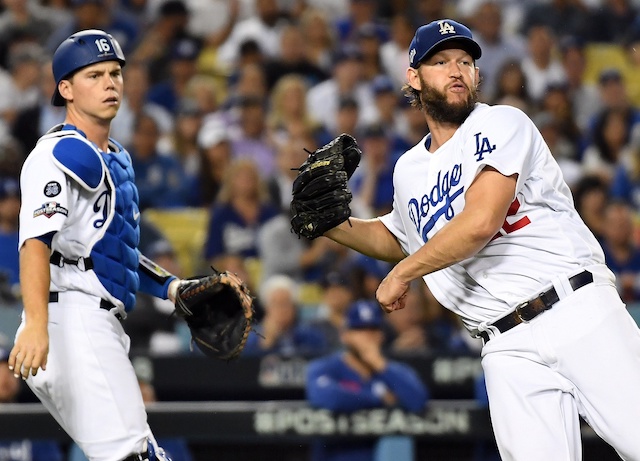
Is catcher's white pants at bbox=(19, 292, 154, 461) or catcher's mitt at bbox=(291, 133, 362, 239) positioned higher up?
catcher's mitt at bbox=(291, 133, 362, 239)

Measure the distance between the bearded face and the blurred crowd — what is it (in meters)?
2.90

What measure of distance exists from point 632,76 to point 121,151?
7682 mm

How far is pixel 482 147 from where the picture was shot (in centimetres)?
392

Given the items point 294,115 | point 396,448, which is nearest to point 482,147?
point 396,448

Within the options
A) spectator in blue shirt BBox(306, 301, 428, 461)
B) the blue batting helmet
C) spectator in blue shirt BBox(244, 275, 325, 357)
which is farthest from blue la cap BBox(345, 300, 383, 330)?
the blue batting helmet

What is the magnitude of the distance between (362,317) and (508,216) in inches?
107

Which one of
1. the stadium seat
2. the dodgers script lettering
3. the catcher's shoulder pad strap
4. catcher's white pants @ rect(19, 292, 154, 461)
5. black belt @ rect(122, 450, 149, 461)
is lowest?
the stadium seat

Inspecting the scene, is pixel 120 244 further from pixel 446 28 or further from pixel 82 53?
pixel 446 28

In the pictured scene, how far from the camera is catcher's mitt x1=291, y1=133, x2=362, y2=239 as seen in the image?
4.32 meters

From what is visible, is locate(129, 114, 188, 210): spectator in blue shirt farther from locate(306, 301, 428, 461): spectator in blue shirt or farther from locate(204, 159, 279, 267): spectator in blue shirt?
locate(306, 301, 428, 461): spectator in blue shirt

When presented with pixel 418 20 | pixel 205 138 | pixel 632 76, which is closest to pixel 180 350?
pixel 205 138

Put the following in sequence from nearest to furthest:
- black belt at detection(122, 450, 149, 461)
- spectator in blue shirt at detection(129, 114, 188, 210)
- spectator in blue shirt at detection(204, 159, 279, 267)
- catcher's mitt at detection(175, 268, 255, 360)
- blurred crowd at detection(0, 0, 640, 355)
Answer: black belt at detection(122, 450, 149, 461) → catcher's mitt at detection(175, 268, 255, 360) → blurred crowd at detection(0, 0, 640, 355) → spectator in blue shirt at detection(204, 159, 279, 267) → spectator in blue shirt at detection(129, 114, 188, 210)

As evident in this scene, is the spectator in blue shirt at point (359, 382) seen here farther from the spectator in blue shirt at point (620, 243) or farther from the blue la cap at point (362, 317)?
the spectator in blue shirt at point (620, 243)

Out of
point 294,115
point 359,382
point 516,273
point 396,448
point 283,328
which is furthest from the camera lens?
point 294,115
